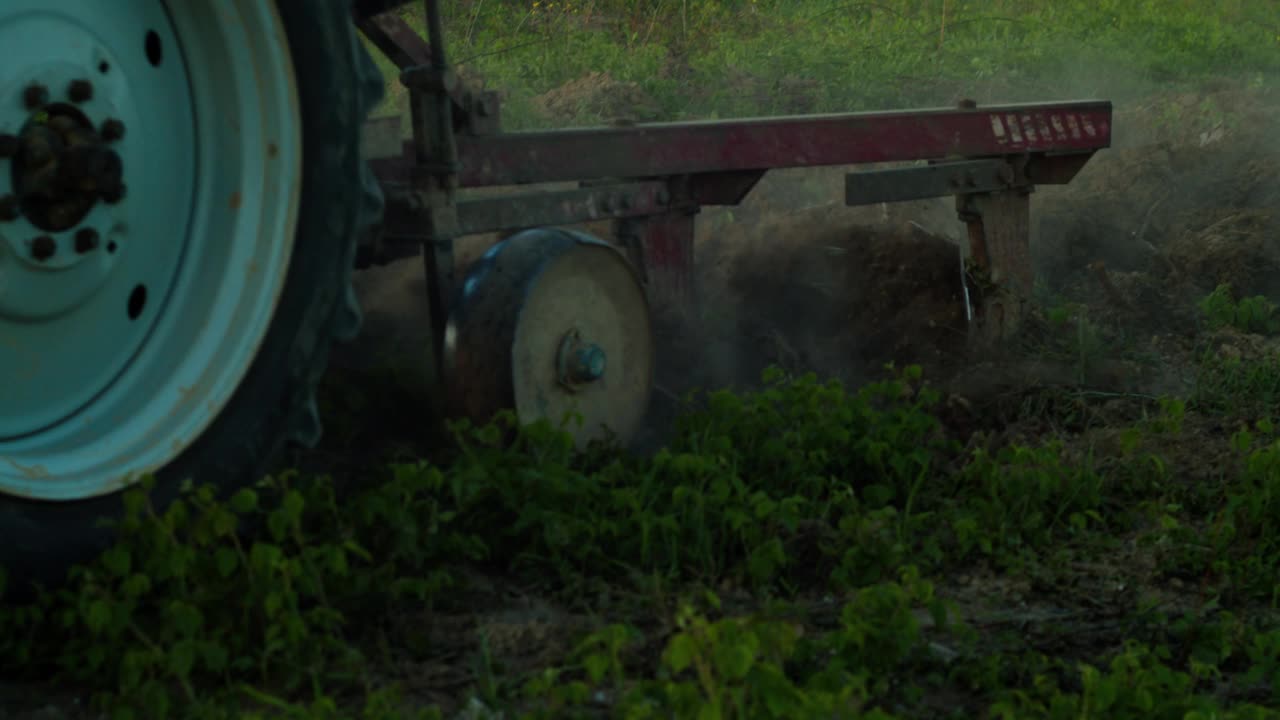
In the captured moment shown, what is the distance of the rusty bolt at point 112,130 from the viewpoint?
2301mm

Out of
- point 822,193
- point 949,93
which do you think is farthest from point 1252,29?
point 822,193

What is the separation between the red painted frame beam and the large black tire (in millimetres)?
662

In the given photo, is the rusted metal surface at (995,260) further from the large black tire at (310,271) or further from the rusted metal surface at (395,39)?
the large black tire at (310,271)

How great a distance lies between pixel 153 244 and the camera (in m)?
2.44

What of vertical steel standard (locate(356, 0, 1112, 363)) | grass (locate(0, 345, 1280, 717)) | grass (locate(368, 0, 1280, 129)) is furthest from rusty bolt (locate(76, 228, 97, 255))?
grass (locate(368, 0, 1280, 129))

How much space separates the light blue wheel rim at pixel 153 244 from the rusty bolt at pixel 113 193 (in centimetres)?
2

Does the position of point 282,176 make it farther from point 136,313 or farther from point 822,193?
point 822,193

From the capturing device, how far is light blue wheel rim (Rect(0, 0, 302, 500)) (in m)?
2.25

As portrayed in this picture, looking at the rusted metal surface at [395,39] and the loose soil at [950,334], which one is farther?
the rusted metal surface at [395,39]

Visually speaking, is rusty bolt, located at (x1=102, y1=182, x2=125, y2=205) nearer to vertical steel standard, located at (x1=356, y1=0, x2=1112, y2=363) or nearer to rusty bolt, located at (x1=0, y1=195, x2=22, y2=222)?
rusty bolt, located at (x1=0, y1=195, x2=22, y2=222)

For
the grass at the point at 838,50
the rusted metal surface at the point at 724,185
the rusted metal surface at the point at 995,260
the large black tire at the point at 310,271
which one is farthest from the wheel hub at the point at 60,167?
the grass at the point at 838,50

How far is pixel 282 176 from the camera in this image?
2424 millimetres

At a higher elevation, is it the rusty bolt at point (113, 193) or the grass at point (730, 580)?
the rusty bolt at point (113, 193)

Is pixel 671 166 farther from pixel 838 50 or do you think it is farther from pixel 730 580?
pixel 838 50
